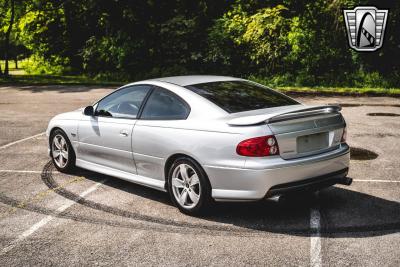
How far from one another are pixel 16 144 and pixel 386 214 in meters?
7.26

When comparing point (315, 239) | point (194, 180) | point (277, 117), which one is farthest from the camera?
point (194, 180)

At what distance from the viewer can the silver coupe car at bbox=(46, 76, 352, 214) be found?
5250 mm

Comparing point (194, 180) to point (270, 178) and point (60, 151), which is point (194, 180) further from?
point (60, 151)

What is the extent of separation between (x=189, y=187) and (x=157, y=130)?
793 mm

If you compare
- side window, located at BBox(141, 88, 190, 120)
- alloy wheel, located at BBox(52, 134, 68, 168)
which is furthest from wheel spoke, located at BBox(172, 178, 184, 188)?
Result: alloy wheel, located at BBox(52, 134, 68, 168)

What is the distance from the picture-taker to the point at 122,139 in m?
6.57

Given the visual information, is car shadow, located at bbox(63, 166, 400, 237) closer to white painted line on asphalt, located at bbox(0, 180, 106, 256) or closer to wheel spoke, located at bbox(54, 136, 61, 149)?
white painted line on asphalt, located at bbox(0, 180, 106, 256)

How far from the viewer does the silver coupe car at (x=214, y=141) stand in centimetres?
525

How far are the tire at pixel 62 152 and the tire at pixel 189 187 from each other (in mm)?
2316

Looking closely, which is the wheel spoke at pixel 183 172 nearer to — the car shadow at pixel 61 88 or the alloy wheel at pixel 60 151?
the alloy wheel at pixel 60 151

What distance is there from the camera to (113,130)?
6.72m

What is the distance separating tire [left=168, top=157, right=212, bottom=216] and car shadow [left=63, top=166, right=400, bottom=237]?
142mm

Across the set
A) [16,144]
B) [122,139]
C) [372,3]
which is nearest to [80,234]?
[122,139]

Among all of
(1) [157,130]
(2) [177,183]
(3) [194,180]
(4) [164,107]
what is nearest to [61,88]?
(4) [164,107]
